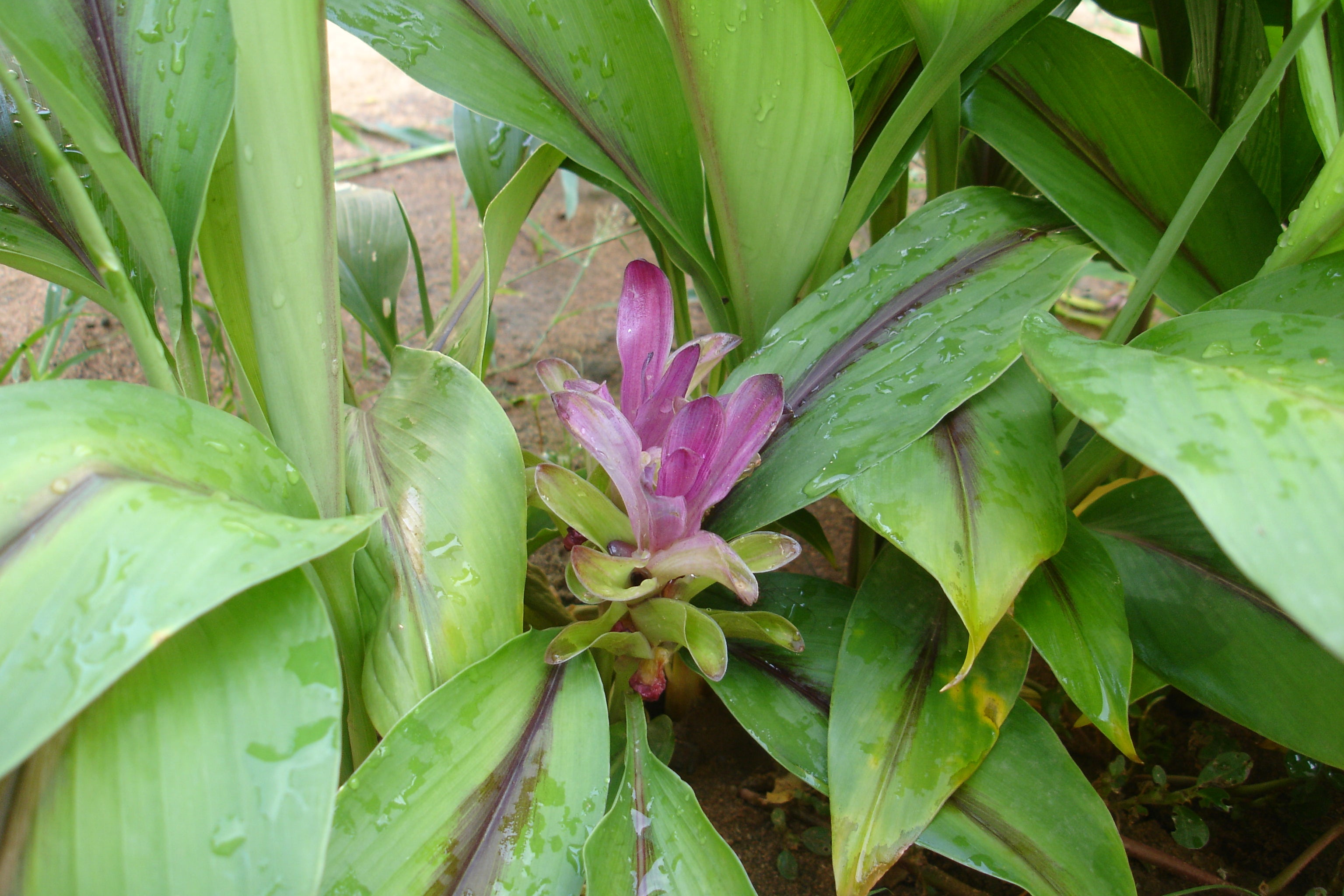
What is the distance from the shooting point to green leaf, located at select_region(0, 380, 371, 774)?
0.32m

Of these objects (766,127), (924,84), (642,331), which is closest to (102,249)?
(642,331)

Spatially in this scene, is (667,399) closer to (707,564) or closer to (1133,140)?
(707,564)

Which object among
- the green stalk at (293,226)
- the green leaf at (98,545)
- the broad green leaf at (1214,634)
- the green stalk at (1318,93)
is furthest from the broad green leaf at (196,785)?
the green stalk at (1318,93)

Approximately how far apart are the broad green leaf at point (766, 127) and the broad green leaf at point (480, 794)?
0.39 meters

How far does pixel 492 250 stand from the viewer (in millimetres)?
770

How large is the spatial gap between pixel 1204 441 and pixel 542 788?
16.7 inches

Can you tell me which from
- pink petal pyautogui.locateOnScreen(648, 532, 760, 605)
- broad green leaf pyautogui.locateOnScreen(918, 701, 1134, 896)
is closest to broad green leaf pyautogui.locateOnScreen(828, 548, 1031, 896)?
broad green leaf pyautogui.locateOnScreen(918, 701, 1134, 896)

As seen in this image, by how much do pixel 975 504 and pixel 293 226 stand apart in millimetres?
466

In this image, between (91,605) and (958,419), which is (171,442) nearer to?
(91,605)

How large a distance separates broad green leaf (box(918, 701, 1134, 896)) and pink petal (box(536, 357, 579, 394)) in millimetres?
401

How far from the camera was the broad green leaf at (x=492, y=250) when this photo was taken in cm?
71

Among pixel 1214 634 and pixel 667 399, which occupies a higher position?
pixel 667 399

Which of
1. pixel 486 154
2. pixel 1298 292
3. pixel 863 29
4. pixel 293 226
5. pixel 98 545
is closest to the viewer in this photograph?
pixel 98 545

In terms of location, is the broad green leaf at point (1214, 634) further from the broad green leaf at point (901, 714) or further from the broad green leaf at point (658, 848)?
the broad green leaf at point (658, 848)
